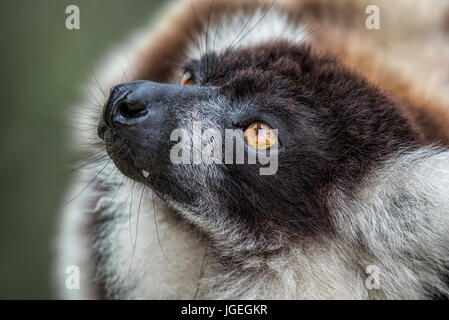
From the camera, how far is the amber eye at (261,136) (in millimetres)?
2088

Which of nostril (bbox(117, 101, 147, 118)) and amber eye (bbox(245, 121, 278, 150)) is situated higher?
nostril (bbox(117, 101, 147, 118))

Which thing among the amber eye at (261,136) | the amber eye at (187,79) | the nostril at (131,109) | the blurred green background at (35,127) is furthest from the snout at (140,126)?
the blurred green background at (35,127)

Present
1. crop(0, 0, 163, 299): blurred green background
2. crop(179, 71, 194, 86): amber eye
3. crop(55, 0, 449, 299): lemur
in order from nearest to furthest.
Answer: crop(55, 0, 449, 299): lemur < crop(179, 71, 194, 86): amber eye < crop(0, 0, 163, 299): blurred green background

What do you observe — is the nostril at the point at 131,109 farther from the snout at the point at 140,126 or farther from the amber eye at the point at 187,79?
the amber eye at the point at 187,79

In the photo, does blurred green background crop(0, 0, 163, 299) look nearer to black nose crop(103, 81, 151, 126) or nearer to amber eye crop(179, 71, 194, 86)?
amber eye crop(179, 71, 194, 86)

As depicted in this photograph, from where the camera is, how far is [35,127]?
3725mm

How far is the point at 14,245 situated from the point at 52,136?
2.62 feet

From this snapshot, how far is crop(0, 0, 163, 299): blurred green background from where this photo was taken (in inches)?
142

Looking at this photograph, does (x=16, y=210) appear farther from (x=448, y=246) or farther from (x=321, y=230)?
(x=448, y=246)

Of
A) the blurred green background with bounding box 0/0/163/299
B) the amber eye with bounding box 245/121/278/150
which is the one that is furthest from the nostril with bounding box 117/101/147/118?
the blurred green background with bounding box 0/0/163/299

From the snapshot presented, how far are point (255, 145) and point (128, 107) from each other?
52 cm

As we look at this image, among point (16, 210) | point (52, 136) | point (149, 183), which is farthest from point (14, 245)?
point (149, 183)
